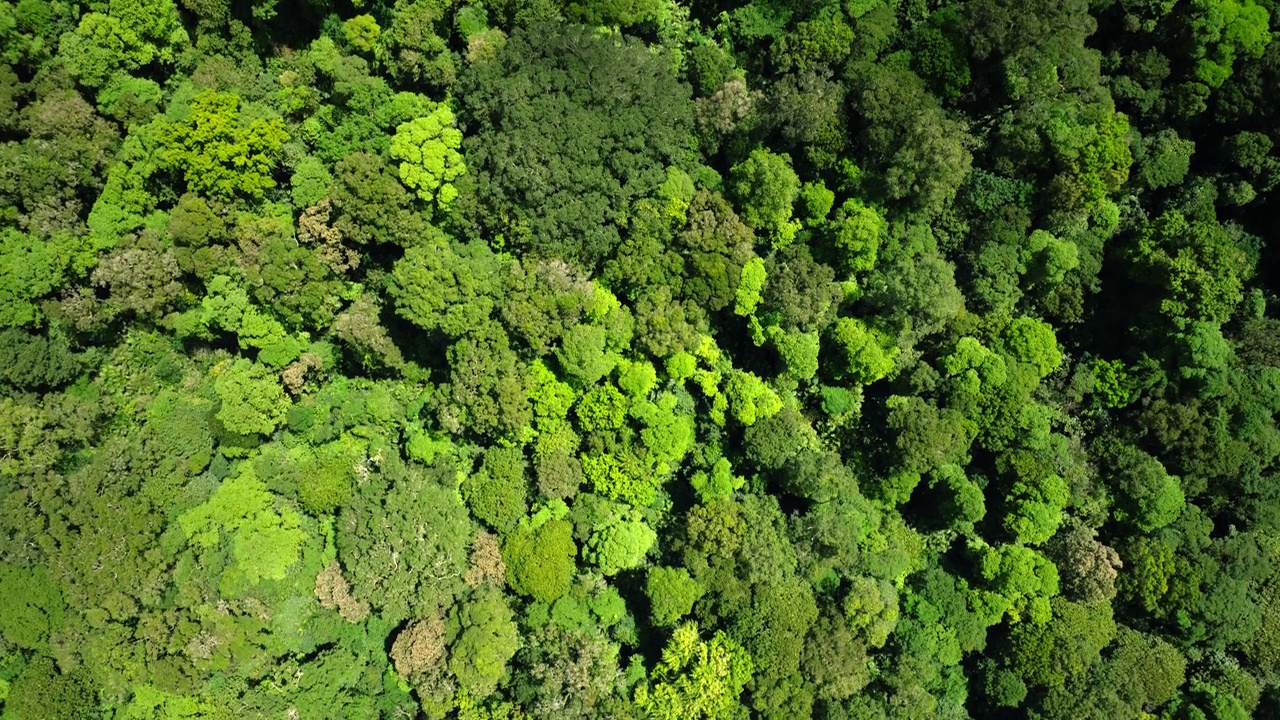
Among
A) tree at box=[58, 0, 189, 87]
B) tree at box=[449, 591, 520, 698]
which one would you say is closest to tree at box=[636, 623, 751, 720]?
tree at box=[449, 591, 520, 698]

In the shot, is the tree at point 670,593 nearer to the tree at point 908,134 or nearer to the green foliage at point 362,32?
the tree at point 908,134

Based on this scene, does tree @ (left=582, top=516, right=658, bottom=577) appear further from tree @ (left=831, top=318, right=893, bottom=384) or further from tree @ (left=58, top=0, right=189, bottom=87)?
tree @ (left=58, top=0, right=189, bottom=87)

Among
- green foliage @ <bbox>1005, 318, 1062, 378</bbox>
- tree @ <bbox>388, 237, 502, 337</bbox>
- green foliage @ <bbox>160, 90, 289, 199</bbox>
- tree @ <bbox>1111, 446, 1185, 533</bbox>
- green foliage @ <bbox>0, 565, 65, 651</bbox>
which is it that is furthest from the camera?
green foliage @ <bbox>1005, 318, 1062, 378</bbox>

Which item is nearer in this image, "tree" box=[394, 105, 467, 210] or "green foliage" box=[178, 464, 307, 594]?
"green foliage" box=[178, 464, 307, 594]

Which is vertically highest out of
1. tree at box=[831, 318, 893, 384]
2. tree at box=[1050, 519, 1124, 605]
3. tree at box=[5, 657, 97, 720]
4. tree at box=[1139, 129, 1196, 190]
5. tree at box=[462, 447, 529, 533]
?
tree at box=[1139, 129, 1196, 190]

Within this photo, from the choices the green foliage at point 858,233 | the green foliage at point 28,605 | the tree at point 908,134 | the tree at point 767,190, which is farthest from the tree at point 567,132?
the green foliage at point 28,605

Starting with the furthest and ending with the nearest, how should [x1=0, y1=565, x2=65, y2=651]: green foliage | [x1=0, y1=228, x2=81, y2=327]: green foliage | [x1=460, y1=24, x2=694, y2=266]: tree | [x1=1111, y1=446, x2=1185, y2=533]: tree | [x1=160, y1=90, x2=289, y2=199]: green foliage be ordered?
[x1=1111, y1=446, x2=1185, y2=533]: tree < [x1=160, y1=90, x2=289, y2=199]: green foliage < [x1=0, y1=228, x2=81, y2=327]: green foliage < [x1=460, y1=24, x2=694, y2=266]: tree < [x1=0, y1=565, x2=65, y2=651]: green foliage

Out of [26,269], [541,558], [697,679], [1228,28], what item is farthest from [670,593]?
[1228,28]

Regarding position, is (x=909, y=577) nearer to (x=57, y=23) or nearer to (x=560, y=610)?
(x=560, y=610)
